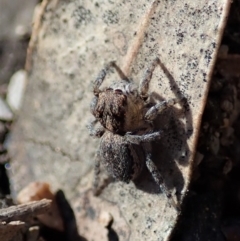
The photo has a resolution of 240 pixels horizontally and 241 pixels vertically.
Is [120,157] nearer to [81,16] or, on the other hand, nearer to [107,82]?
[107,82]

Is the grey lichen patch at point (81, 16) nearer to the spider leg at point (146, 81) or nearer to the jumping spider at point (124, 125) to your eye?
the jumping spider at point (124, 125)

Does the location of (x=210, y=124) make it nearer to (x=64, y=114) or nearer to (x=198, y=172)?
(x=198, y=172)

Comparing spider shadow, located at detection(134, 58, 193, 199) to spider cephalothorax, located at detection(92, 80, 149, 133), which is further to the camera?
spider cephalothorax, located at detection(92, 80, 149, 133)

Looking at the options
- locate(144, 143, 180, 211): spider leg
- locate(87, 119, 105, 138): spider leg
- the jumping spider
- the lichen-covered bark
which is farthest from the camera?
locate(87, 119, 105, 138): spider leg

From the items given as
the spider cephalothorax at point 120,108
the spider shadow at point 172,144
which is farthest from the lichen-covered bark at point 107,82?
the spider cephalothorax at point 120,108

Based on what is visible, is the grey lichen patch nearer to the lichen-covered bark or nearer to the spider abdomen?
the lichen-covered bark

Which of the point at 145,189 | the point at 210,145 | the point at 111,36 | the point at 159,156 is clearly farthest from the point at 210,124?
the point at 111,36

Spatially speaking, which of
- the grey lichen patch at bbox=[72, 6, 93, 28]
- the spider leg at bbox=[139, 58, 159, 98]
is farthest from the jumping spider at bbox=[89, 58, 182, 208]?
the grey lichen patch at bbox=[72, 6, 93, 28]
